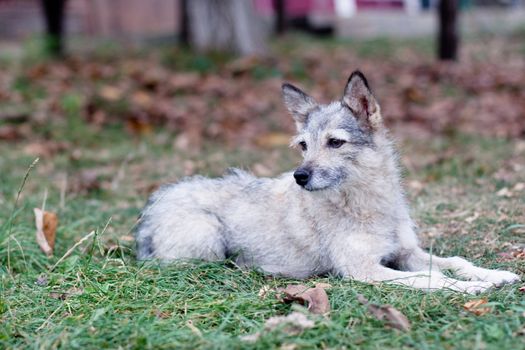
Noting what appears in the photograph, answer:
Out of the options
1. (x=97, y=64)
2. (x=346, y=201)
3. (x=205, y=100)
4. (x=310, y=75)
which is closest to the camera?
(x=346, y=201)

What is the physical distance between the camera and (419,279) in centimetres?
512

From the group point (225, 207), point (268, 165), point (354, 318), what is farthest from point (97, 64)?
point (354, 318)

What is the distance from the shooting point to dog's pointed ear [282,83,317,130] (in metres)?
6.02

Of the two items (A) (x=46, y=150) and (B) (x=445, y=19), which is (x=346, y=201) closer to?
(A) (x=46, y=150)

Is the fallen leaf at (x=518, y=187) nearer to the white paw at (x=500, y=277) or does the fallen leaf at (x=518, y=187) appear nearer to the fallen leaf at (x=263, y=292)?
the white paw at (x=500, y=277)

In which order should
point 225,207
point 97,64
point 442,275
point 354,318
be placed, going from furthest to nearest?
1. point 97,64
2. point 225,207
3. point 442,275
4. point 354,318

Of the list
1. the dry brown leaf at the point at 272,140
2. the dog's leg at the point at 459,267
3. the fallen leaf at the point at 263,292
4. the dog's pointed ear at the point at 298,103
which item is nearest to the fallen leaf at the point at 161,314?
the fallen leaf at the point at 263,292

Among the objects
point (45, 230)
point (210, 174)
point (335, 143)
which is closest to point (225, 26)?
point (210, 174)

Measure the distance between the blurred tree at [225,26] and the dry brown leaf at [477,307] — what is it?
36.4ft

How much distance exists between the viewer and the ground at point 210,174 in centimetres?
439

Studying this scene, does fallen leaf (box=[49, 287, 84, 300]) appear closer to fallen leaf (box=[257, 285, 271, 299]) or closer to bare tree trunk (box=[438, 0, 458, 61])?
fallen leaf (box=[257, 285, 271, 299])

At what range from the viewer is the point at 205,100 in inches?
518

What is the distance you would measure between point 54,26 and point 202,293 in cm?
1340

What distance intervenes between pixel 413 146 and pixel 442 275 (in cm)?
557
